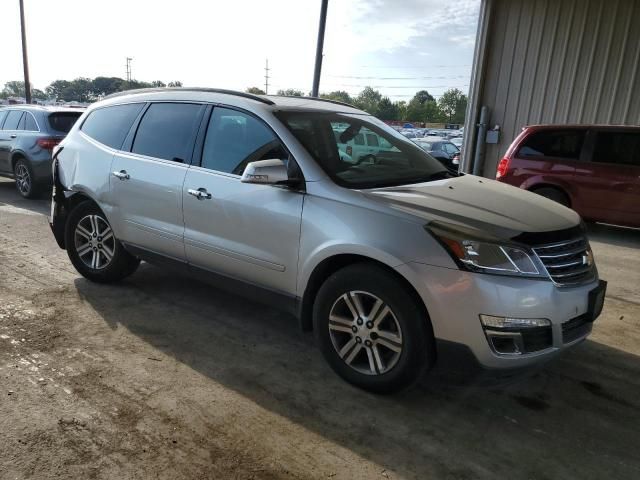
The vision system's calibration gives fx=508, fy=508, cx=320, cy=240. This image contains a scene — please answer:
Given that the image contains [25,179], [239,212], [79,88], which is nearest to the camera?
[239,212]

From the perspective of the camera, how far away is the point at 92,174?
4555 millimetres

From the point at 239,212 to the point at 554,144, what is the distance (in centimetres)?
679

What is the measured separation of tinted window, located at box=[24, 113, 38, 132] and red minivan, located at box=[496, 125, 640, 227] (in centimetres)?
845

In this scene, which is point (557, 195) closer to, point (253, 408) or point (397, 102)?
point (253, 408)

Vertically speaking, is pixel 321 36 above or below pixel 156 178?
above

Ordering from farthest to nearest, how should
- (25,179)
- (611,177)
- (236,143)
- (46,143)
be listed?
(25,179), (46,143), (611,177), (236,143)

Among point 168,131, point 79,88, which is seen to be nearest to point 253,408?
point 168,131

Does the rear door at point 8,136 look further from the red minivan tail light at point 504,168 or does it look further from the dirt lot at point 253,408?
the red minivan tail light at point 504,168

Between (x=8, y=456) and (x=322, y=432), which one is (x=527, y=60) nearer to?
(x=322, y=432)

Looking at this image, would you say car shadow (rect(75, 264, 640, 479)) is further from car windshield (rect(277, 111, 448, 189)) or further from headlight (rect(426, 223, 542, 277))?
car windshield (rect(277, 111, 448, 189))

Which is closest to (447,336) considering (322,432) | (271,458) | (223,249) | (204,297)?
(322,432)

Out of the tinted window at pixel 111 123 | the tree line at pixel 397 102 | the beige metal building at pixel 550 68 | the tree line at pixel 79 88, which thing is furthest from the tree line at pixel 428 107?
the tinted window at pixel 111 123

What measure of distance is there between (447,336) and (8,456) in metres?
2.25

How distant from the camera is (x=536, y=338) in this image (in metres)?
2.67
